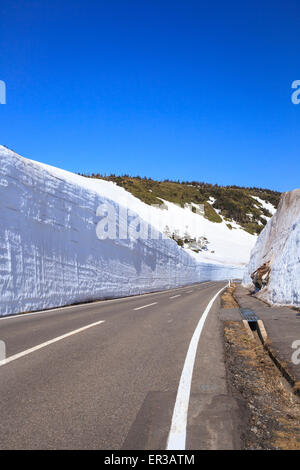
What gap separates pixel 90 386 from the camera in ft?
13.4

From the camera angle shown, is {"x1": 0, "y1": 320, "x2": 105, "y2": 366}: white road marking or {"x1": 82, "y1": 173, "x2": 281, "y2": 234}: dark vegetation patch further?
{"x1": 82, "y1": 173, "x2": 281, "y2": 234}: dark vegetation patch

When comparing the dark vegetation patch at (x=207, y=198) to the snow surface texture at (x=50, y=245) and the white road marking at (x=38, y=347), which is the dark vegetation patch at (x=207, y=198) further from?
the white road marking at (x=38, y=347)

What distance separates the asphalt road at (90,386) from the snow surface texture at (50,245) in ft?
12.7

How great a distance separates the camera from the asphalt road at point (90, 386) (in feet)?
9.36

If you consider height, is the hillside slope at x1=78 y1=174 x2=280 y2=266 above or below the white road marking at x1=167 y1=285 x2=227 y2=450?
above

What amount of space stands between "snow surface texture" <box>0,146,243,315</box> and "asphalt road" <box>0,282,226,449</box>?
387 centimetres

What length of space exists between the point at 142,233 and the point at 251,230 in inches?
2926

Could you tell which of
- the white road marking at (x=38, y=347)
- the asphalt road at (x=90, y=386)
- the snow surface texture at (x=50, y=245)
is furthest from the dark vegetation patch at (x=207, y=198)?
the asphalt road at (x=90, y=386)

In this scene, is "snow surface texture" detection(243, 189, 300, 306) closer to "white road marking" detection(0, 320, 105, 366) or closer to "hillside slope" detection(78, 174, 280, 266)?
"white road marking" detection(0, 320, 105, 366)

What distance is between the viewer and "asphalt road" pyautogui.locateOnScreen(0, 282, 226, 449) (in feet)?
9.36

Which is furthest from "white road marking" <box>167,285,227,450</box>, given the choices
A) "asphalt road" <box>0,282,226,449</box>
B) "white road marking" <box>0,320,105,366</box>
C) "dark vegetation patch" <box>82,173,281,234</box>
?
"dark vegetation patch" <box>82,173,281,234</box>

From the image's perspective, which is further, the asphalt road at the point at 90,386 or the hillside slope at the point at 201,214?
the hillside slope at the point at 201,214
